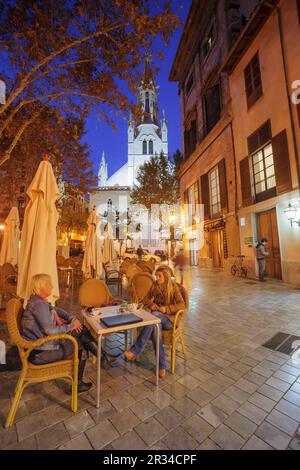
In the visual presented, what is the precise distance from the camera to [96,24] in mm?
5262

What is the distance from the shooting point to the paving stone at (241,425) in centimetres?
176

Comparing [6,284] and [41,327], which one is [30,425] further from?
[6,284]

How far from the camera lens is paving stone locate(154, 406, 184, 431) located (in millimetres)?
1836

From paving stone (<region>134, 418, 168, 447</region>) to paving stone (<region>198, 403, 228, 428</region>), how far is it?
1.35 feet

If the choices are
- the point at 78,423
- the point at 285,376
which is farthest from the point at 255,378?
the point at 78,423

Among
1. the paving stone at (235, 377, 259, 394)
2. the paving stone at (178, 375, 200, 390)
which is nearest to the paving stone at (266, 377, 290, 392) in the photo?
the paving stone at (235, 377, 259, 394)

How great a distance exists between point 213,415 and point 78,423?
1.23m

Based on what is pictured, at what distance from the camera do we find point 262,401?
2.15 m

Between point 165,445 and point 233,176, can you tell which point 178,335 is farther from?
point 233,176

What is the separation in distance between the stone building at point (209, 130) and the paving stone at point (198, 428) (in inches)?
414

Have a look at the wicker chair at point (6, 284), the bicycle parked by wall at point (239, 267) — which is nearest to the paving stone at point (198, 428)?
the wicker chair at point (6, 284)

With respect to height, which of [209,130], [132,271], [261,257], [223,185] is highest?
[209,130]

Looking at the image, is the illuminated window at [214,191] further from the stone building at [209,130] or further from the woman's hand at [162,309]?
the woman's hand at [162,309]

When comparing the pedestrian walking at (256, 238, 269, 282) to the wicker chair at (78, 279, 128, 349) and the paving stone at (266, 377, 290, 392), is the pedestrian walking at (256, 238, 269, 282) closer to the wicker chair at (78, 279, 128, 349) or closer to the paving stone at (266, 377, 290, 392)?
the paving stone at (266, 377, 290, 392)
